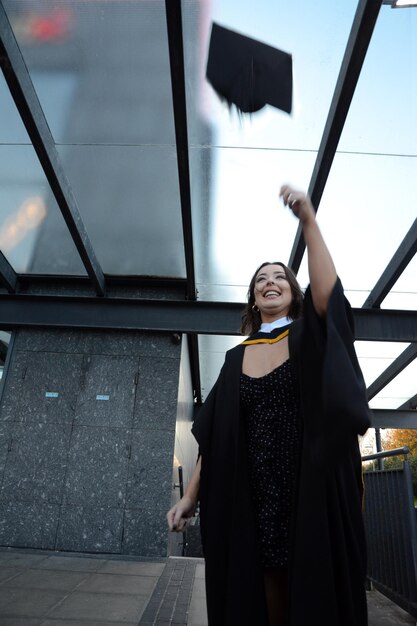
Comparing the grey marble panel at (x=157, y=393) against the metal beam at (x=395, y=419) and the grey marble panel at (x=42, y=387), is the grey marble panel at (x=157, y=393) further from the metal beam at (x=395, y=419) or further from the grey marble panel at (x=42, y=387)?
the metal beam at (x=395, y=419)

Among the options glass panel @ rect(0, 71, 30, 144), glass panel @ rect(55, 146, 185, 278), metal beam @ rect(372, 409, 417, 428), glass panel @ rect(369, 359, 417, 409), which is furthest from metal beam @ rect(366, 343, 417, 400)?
glass panel @ rect(0, 71, 30, 144)

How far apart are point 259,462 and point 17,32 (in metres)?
3.91

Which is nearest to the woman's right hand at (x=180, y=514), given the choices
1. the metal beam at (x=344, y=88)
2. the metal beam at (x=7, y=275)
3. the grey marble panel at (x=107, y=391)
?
the metal beam at (x=344, y=88)

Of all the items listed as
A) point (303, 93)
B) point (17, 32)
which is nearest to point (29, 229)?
point (17, 32)

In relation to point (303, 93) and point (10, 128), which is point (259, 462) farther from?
point (10, 128)

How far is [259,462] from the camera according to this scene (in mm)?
1311

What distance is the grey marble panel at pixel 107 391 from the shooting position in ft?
20.3

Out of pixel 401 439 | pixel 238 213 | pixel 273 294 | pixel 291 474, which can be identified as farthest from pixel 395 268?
pixel 401 439

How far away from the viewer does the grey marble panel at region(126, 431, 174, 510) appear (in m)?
5.85

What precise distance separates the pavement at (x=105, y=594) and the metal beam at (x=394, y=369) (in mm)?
5077

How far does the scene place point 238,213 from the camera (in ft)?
17.7

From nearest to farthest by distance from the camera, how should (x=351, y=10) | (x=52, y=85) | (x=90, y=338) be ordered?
(x=351, y=10), (x=52, y=85), (x=90, y=338)

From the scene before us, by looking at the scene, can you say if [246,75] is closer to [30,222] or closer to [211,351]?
[30,222]

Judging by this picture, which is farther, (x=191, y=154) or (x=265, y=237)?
(x=265, y=237)
